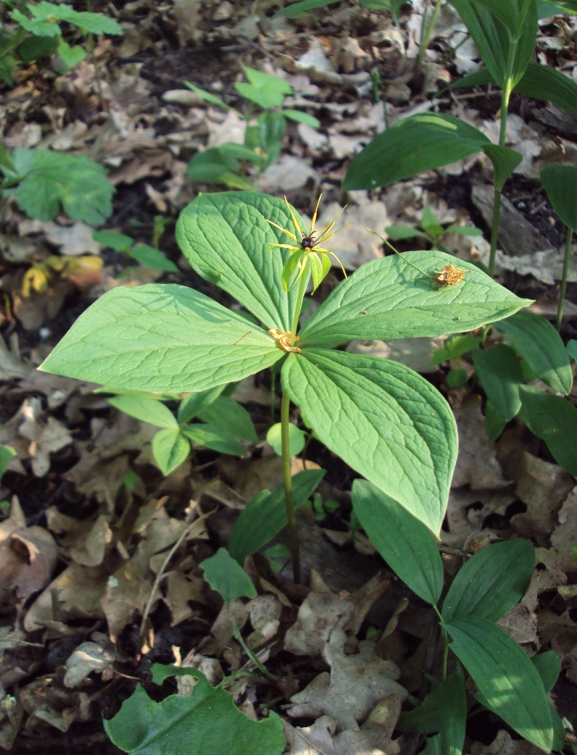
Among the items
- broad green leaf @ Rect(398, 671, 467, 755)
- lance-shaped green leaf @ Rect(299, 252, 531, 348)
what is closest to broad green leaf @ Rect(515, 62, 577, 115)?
lance-shaped green leaf @ Rect(299, 252, 531, 348)

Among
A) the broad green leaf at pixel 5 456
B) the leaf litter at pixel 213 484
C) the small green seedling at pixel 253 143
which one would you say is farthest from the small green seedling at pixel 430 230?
the broad green leaf at pixel 5 456

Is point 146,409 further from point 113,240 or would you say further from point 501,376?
point 501,376

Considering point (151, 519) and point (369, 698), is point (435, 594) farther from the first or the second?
point (151, 519)

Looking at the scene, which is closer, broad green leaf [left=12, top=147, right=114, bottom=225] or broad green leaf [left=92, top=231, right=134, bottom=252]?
broad green leaf [left=92, top=231, right=134, bottom=252]

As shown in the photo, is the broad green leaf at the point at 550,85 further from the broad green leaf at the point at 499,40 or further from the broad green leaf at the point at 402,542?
the broad green leaf at the point at 402,542

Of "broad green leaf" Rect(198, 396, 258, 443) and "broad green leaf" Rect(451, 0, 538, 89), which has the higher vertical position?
"broad green leaf" Rect(451, 0, 538, 89)

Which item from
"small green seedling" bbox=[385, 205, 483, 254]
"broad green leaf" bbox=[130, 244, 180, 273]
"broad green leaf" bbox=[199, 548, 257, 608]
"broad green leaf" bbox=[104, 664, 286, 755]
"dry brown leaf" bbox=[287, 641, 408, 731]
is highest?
"small green seedling" bbox=[385, 205, 483, 254]

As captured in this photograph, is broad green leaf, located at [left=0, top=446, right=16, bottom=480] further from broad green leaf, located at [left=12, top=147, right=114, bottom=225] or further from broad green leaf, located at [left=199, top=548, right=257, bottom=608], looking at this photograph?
broad green leaf, located at [left=12, top=147, right=114, bottom=225]
